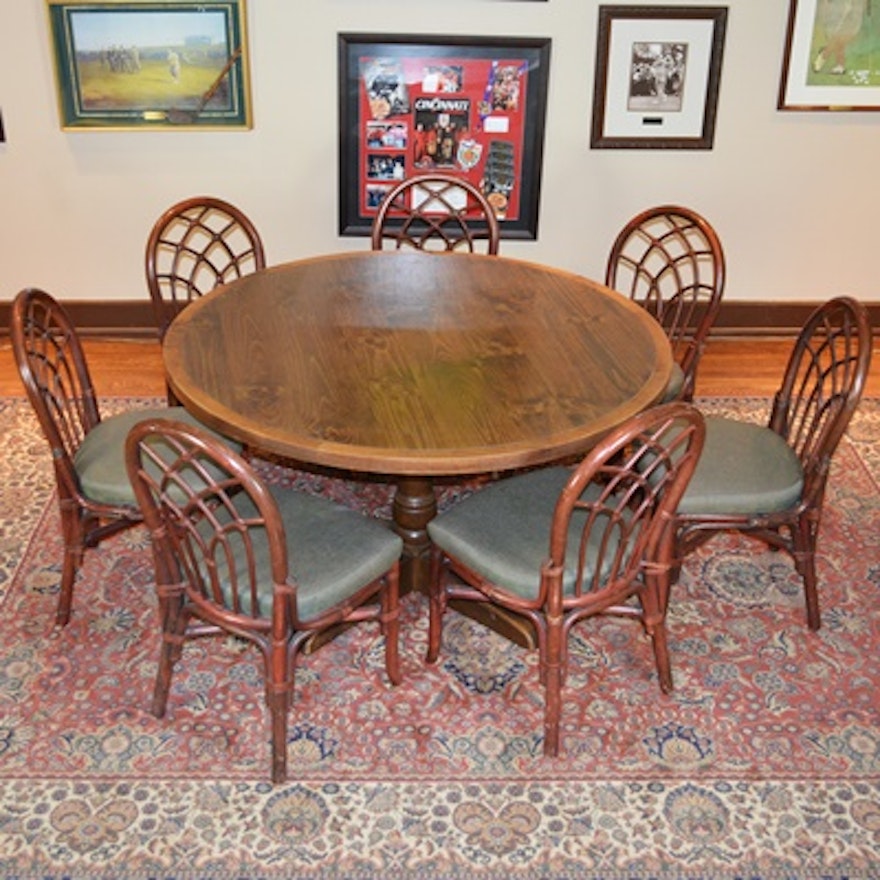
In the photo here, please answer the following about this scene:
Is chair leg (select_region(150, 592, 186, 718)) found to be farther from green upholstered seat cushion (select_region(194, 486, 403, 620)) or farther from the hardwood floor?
the hardwood floor

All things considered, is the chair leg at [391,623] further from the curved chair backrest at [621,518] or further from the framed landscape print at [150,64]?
the framed landscape print at [150,64]

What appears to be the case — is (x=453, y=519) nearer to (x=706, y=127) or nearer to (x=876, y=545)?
(x=876, y=545)

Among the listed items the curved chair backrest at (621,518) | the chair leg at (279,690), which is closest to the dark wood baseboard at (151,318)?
the curved chair backrest at (621,518)

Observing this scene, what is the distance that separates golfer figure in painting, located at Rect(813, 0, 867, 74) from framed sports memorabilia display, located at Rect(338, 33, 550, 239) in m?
1.14

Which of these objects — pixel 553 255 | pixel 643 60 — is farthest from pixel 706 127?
pixel 553 255

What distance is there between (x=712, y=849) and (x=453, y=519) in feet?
3.19

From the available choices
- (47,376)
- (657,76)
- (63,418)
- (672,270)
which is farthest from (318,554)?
(657,76)

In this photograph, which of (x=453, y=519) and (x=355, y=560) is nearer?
(x=355, y=560)

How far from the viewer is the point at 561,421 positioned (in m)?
2.66

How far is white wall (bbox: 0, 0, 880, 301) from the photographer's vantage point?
4.48 m

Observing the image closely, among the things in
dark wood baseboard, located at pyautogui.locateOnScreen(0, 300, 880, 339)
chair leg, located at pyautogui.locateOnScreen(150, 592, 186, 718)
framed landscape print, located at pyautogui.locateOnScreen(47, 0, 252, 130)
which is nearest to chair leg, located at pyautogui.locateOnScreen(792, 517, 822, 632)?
chair leg, located at pyautogui.locateOnScreen(150, 592, 186, 718)

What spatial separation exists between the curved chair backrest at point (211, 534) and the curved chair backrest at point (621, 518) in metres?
0.61

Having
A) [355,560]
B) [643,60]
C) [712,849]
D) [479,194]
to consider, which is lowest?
[712,849]

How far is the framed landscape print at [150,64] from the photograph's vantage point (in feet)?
14.4
